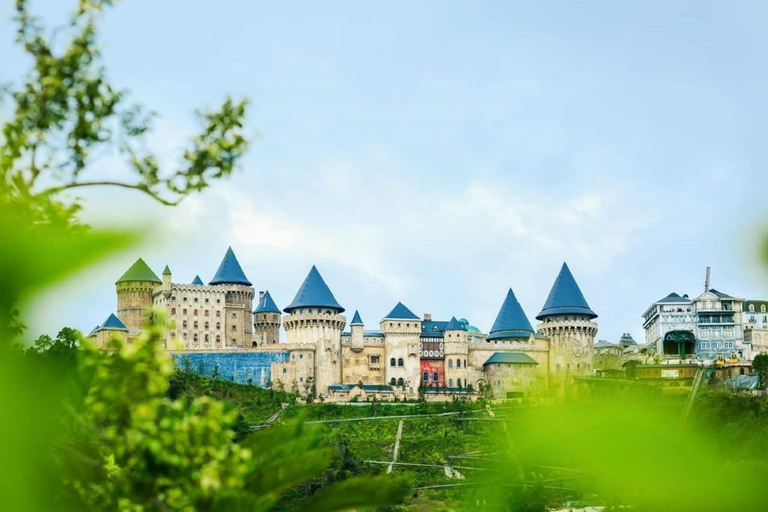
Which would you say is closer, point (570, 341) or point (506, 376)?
point (506, 376)

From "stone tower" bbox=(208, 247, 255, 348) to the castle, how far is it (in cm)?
9

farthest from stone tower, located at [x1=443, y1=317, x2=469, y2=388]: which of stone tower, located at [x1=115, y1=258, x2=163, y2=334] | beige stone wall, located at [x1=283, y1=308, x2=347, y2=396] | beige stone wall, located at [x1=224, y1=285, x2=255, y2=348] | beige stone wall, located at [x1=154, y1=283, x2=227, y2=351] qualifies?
stone tower, located at [x1=115, y1=258, x2=163, y2=334]

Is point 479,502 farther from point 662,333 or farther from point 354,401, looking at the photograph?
point 662,333

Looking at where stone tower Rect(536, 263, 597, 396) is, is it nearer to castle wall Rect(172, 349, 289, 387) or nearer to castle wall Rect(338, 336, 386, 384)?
castle wall Rect(338, 336, 386, 384)

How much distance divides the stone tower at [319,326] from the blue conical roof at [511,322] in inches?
489

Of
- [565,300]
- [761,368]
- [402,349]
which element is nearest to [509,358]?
[402,349]

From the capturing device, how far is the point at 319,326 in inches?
2997

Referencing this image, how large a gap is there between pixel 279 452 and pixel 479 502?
1004mm

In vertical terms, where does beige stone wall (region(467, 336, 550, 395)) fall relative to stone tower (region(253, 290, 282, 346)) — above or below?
below

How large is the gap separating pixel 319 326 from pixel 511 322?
15.5 metres

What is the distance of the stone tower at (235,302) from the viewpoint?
83000 millimetres

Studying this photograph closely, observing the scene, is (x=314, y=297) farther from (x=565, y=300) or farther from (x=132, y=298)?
(x=565, y=300)

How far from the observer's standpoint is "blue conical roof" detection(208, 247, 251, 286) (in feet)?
279

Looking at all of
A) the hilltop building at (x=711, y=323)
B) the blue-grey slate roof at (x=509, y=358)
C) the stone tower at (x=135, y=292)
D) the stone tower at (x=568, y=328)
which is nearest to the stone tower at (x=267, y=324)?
the stone tower at (x=135, y=292)
